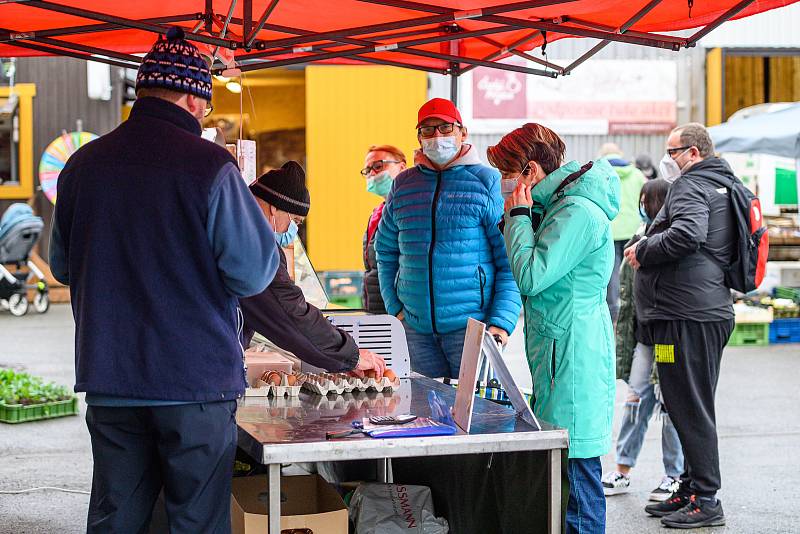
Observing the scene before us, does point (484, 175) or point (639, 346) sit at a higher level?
point (484, 175)

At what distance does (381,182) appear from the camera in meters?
6.34

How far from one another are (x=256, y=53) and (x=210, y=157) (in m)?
3.05

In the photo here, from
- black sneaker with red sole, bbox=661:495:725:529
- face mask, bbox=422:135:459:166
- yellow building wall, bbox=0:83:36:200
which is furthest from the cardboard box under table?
yellow building wall, bbox=0:83:36:200

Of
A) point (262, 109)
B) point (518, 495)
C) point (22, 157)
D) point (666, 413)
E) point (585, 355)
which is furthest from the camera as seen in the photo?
point (262, 109)

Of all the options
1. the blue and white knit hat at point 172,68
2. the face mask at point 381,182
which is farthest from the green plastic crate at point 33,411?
the blue and white knit hat at point 172,68

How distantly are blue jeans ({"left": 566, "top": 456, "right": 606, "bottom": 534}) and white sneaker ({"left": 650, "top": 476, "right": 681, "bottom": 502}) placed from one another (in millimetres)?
2113

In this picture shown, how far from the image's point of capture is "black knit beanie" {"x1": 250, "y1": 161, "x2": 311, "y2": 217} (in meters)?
3.54

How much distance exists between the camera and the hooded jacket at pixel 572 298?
374 centimetres

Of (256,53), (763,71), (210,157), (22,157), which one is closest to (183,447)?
(210,157)

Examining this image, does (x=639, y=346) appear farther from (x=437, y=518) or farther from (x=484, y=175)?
(x=437, y=518)

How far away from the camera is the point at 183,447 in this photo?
2.77 m

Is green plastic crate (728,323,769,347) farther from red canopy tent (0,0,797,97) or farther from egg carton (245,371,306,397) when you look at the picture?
egg carton (245,371,306,397)

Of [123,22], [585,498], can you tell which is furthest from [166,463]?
[123,22]

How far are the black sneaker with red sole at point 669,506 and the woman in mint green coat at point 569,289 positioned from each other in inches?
73.0
